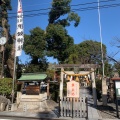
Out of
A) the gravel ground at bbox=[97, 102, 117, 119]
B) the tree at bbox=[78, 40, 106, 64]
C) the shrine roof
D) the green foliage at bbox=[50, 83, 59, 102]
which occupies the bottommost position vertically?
the gravel ground at bbox=[97, 102, 117, 119]

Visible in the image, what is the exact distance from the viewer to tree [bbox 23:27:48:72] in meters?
25.3

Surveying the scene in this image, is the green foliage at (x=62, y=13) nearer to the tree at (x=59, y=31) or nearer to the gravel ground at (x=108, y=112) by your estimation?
the tree at (x=59, y=31)

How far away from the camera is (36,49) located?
2541cm

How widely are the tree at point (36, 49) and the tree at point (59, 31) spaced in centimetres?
102

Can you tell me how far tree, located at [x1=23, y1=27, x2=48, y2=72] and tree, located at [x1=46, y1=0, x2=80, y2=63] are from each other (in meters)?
1.02

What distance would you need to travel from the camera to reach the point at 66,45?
26312 millimetres

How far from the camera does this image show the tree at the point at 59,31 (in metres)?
25.5

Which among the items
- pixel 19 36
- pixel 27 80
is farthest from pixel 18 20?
pixel 27 80

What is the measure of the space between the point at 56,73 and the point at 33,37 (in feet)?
20.9

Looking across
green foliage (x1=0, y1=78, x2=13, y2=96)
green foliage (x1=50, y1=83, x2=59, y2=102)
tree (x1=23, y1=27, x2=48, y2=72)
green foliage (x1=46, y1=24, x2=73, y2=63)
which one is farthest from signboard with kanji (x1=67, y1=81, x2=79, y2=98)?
green foliage (x1=46, y1=24, x2=73, y2=63)

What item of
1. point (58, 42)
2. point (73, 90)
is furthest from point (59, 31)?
A: point (73, 90)

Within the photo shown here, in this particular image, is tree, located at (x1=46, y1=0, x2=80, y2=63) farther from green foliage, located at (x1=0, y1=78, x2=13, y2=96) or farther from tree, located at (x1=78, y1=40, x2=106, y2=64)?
green foliage, located at (x1=0, y1=78, x2=13, y2=96)

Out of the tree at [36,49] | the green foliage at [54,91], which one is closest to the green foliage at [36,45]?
the tree at [36,49]

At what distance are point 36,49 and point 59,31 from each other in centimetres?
412
